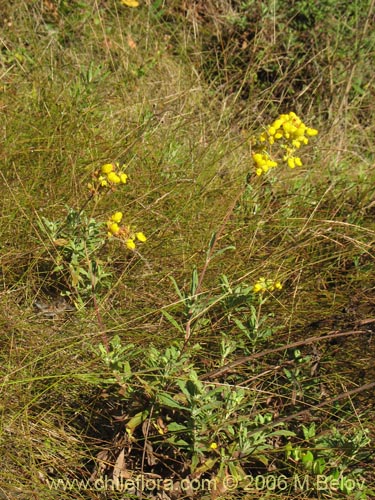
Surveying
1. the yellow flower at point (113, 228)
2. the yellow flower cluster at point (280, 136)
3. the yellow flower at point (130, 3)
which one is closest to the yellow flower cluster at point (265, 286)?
the yellow flower cluster at point (280, 136)

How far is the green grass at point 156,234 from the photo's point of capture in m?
1.81

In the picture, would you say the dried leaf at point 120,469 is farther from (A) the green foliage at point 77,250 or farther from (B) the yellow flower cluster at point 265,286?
(B) the yellow flower cluster at point 265,286

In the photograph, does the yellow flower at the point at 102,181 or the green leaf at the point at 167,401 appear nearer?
the green leaf at the point at 167,401

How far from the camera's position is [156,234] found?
2.43 meters

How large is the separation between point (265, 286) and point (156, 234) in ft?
1.83

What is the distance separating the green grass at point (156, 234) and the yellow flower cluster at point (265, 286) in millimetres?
67

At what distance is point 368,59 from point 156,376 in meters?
3.05

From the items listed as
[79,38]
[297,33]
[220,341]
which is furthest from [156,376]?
[297,33]

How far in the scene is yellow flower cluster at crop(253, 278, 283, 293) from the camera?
201 centimetres

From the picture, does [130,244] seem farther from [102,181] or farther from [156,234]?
[156,234]

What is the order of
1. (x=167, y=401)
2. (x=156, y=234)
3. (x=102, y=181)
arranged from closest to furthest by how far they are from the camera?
(x=167, y=401) → (x=102, y=181) → (x=156, y=234)

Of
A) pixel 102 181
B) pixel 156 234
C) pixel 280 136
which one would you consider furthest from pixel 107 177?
pixel 280 136

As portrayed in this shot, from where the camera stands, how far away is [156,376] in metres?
1.70

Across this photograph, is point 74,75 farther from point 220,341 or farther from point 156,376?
point 156,376
